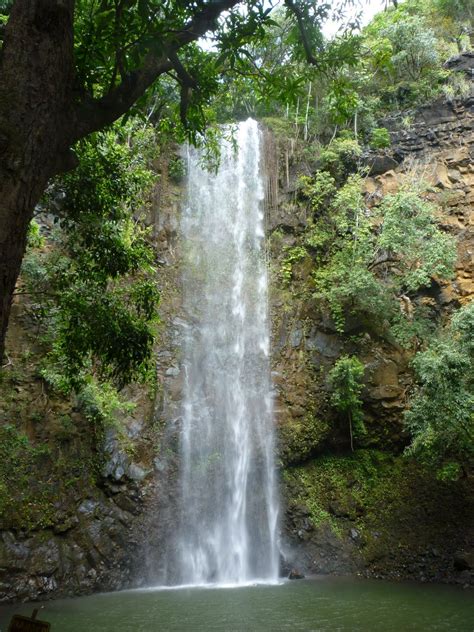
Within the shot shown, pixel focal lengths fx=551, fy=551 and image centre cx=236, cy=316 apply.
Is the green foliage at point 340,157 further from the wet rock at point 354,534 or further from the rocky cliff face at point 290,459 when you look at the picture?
the wet rock at point 354,534

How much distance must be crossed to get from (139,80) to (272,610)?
7.62m

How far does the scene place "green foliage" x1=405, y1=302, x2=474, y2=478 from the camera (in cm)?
1059

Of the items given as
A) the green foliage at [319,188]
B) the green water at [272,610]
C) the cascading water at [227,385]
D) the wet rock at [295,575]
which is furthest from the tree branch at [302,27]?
the green foliage at [319,188]

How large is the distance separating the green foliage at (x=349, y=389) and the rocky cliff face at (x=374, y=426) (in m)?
0.39

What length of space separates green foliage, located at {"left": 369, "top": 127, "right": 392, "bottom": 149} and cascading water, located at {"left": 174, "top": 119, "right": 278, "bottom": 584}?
3.71m

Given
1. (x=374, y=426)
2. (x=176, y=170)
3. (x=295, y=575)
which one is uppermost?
(x=176, y=170)

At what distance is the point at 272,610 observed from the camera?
27.4 feet

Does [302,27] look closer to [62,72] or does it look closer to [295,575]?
[62,72]

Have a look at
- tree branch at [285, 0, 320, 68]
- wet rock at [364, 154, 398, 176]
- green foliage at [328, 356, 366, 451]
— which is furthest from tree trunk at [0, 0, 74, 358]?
wet rock at [364, 154, 398, 176]

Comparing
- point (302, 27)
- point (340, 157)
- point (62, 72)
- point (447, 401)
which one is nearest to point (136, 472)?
point (447, 401)

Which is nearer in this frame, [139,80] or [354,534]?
[139,80]

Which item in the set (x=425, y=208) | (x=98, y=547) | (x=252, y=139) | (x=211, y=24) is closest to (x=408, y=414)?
(x=425, y=208)

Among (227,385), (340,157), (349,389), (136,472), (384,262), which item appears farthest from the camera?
(340,157)

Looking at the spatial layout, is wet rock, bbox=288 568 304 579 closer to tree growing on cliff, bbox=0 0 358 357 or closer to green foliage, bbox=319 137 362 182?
tree growing on cliff, bbox=0 0 358 357
